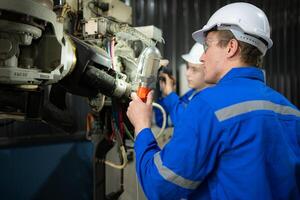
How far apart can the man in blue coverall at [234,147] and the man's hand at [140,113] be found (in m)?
0.10

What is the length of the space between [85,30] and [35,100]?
56 centimetres

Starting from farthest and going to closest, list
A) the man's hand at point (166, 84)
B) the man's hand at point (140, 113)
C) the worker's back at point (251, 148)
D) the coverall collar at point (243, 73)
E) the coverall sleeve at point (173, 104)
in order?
the man's hand at point (166, 84) → the coverall sleeve at point (173, 104) → the man's hand at point (140, 113) → the coverall collar at point (243, 73) → the worker's back at point (251, 148)

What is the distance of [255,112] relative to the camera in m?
0.97

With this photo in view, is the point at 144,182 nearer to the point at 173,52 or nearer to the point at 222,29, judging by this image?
the point at 222,29

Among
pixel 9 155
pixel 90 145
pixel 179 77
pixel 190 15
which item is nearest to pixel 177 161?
pixel 9 155

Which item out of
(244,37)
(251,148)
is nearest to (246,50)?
(244,37)

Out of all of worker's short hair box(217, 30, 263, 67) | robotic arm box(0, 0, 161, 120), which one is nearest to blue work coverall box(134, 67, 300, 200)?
worker's short hair box(217, 30, 263, 67)

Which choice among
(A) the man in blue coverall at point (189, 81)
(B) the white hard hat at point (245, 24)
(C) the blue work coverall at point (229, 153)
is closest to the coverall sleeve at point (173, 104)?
(A) the man in blue coverall at point (189, 81)

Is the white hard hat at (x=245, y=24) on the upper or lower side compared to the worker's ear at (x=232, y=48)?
upper

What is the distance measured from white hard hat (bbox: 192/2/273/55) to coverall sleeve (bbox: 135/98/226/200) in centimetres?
33

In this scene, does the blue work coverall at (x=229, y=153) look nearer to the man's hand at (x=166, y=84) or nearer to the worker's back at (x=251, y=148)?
the worker's back at (x=251, y=148)

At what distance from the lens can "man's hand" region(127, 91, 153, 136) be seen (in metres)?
1.19

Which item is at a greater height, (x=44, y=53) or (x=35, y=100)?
(x=44, y=53)

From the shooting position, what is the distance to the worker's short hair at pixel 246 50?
44.1 inches
